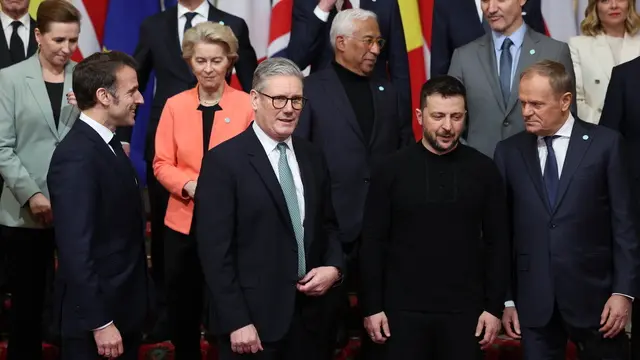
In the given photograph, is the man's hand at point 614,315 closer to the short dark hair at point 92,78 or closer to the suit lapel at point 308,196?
the suit lapel at point 308,196

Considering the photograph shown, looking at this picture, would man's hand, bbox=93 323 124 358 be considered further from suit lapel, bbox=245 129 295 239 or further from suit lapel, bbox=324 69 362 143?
suit lapel, bbox=324 69 362 143

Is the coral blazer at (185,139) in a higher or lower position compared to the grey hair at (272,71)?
lower

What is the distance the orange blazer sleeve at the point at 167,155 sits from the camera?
437cm

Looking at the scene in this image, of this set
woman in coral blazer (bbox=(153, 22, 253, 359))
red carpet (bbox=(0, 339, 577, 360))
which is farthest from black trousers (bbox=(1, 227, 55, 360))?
woman in coral blazer (bbox=(153, 22, 253, 359))

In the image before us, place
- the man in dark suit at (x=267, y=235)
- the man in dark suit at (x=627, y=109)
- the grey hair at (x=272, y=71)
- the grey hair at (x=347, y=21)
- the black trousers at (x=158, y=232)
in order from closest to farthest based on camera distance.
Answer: the man in dark suit at (x=267, y=235) < the grey hair at (x=272, y=71) < the man in dark suit at (x=627, y=109) < the grey hair at (x=347, y=21) < the black trousers at (x=158, y=232)

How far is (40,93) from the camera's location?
14.4 feet

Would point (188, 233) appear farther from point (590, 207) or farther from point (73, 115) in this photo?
point (590, 207)

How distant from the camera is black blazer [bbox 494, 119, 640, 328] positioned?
380 centimetres

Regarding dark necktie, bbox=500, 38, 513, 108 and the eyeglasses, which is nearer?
the eyeglasses

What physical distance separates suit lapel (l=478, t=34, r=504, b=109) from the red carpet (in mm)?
1144

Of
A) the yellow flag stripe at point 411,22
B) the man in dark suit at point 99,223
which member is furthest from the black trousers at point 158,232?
the yellow flag stripe at point 411,22

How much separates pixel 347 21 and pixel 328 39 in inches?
21.2

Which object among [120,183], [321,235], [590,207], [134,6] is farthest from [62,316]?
[134,6]

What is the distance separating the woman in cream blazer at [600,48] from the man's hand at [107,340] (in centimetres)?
259
